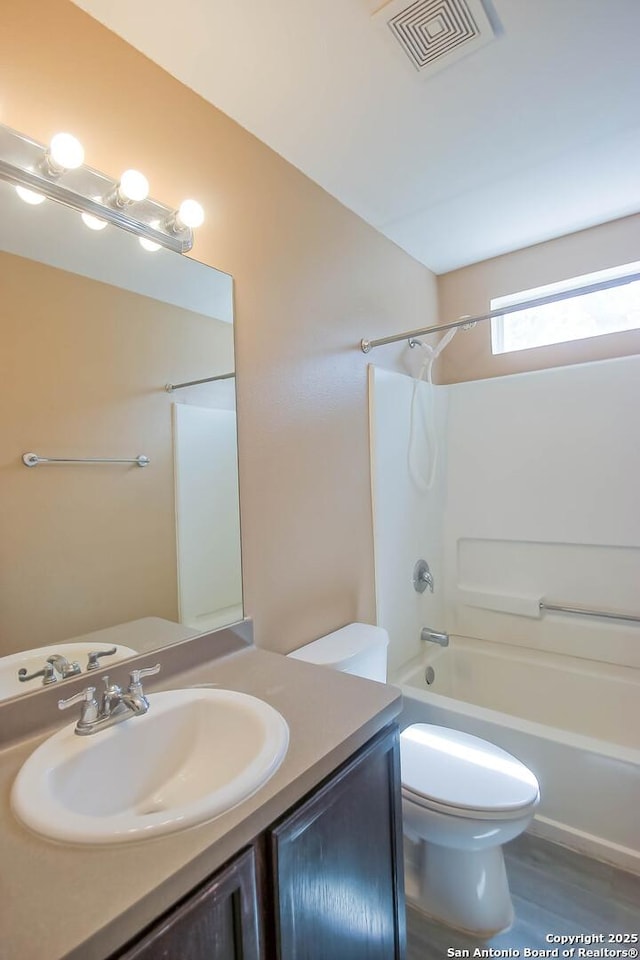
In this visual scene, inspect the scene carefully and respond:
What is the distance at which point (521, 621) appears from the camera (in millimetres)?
2383

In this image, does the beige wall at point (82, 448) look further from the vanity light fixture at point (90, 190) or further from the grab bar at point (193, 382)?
the vanity light fixture at point (90, 190)

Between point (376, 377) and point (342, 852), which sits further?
point (376, 377)

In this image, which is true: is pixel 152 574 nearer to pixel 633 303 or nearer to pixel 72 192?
pixel 72 192

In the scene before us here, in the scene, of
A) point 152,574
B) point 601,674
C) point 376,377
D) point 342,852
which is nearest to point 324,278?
point 376,377

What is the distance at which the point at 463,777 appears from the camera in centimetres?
139

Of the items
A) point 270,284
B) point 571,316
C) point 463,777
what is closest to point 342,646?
point 463,777

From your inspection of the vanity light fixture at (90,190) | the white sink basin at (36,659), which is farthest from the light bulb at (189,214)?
the white sink basin at (36,659)

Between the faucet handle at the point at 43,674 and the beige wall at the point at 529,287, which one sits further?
the beige wall at the point at 529,287

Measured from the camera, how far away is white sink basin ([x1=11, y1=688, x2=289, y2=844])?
65 cm

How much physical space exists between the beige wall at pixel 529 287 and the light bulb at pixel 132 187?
2.01 m

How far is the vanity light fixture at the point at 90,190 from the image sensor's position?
96 centimetres

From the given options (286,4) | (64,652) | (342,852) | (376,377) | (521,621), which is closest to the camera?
(342,852)

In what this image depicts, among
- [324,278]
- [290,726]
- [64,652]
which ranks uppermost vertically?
[324,278]

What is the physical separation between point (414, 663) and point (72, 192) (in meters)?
2.23
